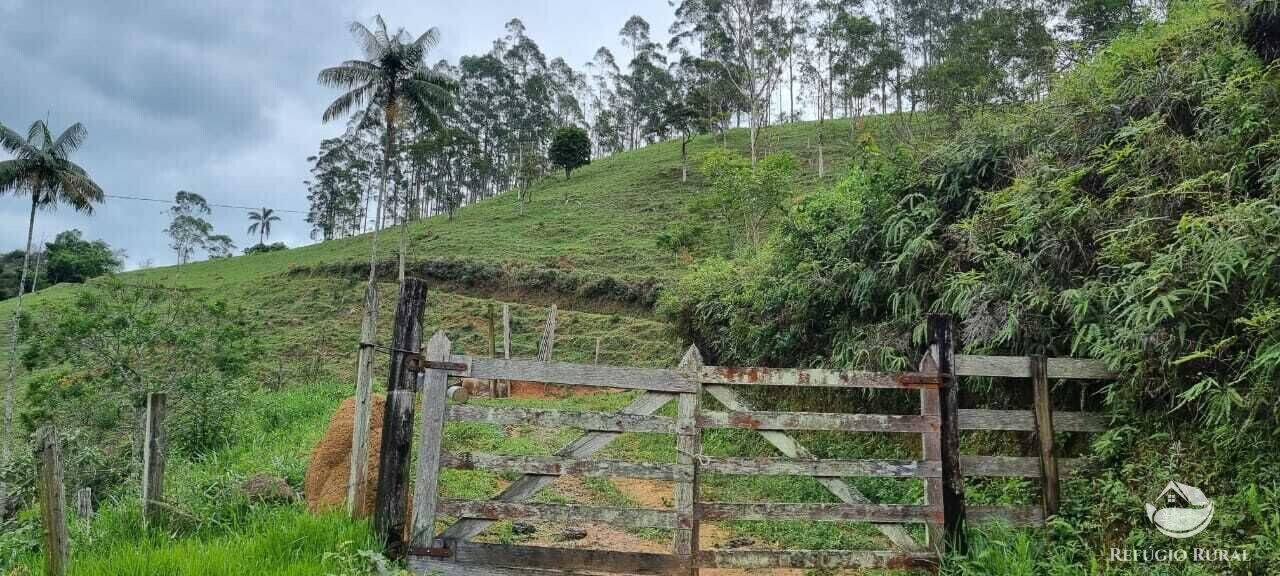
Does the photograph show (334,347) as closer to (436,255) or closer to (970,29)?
(436,255)

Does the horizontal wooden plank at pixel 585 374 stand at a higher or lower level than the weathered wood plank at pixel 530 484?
higher

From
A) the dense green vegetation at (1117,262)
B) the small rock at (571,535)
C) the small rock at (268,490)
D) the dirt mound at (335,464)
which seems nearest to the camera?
the dense green vegetation at (1117,262)

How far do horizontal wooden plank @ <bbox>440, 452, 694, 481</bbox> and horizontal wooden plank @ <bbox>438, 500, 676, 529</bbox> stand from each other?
0.74 ft

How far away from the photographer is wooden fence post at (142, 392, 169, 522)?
5223mm

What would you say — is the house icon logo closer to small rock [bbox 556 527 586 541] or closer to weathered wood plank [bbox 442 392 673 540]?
weathered wood plank [bbox 442 392 673 540]

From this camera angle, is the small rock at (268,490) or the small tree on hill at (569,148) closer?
the small rock at (268,490)

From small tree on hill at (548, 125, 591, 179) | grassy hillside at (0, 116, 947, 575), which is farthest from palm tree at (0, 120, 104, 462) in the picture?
small tree on hill at (548, 125, 591, 179)

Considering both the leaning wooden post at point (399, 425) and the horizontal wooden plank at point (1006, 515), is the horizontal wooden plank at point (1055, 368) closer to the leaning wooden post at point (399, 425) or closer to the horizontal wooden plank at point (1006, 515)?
the horizontal wooden plank at point (1006, 515)

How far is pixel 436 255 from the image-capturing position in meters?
41.2

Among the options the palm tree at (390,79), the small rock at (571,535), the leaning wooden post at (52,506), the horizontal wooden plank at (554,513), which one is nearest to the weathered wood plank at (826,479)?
the horizontal wooden plank at (554,513)

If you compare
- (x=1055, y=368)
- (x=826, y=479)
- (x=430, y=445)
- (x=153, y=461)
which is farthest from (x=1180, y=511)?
(x=153, y=461)

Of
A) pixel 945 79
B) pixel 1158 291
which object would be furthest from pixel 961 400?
pixel 945 79

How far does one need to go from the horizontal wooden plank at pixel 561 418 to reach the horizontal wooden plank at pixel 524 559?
0.83 metres

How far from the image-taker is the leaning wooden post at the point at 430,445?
4.77 m
